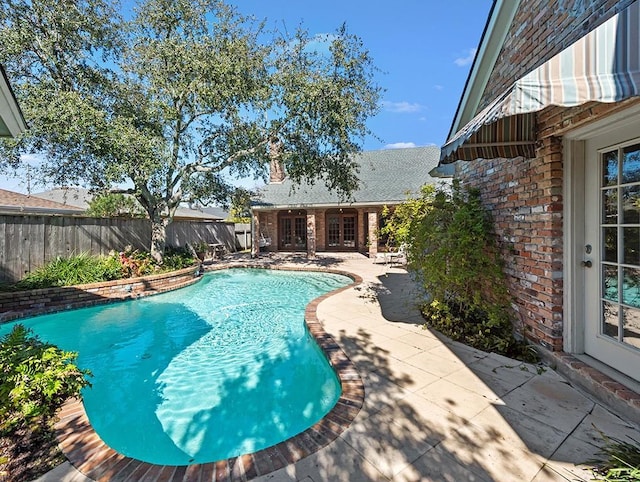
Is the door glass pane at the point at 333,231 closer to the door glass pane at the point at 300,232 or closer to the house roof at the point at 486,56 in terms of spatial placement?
the door glass pane at the point at 300,232

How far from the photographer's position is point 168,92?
10.1 metres

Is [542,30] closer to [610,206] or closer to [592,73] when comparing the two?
[610,206]

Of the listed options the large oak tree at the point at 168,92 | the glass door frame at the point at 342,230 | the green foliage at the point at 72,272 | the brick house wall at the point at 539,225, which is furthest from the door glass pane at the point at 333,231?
the brick house wall at the point at 539,225

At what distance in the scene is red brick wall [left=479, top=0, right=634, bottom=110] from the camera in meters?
2.92

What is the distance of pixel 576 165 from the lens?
3.32 meters

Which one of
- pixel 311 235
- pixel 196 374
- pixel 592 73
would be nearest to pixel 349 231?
pixel 311 235

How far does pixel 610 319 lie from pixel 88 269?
11.1 m

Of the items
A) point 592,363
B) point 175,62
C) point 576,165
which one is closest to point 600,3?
point 576,165

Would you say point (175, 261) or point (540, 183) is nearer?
point (540, 183)

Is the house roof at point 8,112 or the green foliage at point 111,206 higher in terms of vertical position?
the green foliage at point 111,206

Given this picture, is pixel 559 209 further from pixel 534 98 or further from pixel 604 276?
pixel 534 98

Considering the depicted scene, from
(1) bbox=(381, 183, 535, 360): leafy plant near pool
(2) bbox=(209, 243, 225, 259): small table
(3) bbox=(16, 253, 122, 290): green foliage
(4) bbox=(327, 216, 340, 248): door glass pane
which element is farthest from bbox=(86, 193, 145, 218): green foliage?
(1) bbox=(381, 183, 535, 360): leafy plant near pool

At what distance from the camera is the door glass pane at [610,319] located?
3.01 metres

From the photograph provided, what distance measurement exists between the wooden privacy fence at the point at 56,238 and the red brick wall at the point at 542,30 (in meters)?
11.3
